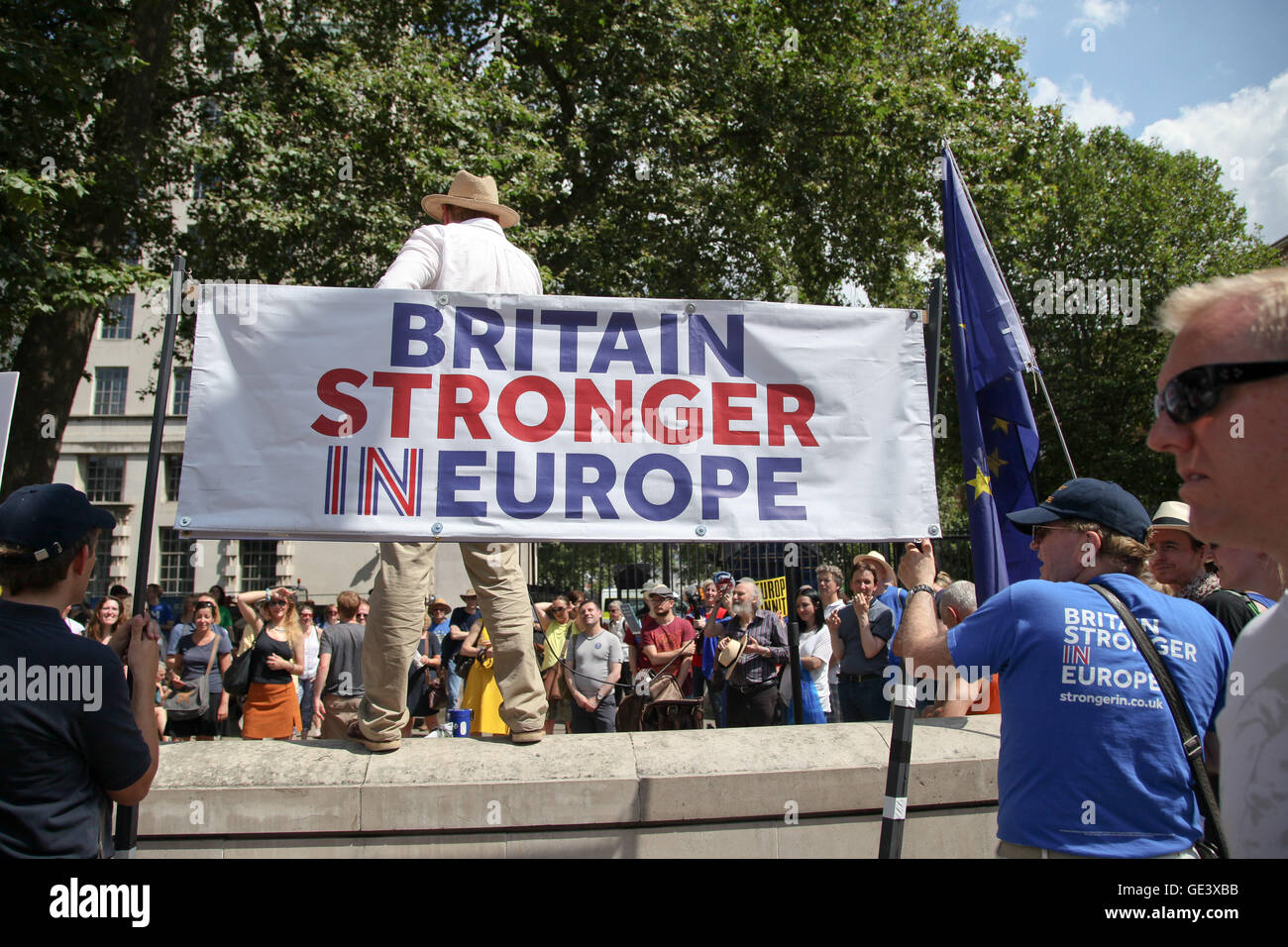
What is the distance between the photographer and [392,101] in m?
13.4

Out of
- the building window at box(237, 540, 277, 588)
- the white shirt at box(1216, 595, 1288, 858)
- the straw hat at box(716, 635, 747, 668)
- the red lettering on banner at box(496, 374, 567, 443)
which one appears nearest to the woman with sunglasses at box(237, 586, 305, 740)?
the straw hat at box(716, 635, 747, 668)

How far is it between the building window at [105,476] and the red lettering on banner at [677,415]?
3803cm

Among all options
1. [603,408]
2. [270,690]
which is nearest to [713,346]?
[603,408]

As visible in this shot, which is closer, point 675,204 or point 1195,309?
point 1195,309

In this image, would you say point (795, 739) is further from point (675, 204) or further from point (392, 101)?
point (675, 204)

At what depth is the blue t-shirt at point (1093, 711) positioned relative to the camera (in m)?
2.65

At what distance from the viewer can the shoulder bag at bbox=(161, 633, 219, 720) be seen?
9023 mm

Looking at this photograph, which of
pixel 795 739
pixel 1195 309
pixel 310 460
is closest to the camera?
pixel 1195 309

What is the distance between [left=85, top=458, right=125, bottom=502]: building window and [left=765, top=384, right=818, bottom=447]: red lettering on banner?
125ft

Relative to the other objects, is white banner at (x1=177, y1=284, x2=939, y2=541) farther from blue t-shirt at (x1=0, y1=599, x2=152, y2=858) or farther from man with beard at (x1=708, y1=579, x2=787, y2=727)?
man with beard at (x1=708, y1=579, x2=787, y2=727)

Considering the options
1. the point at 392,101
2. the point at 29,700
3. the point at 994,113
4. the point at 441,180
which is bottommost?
the point at 29,700

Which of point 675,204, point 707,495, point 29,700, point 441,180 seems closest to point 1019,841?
point 707,495

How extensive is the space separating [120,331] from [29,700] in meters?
41.3

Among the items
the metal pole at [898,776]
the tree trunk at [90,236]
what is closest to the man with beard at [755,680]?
the metal pole at [898,776]
